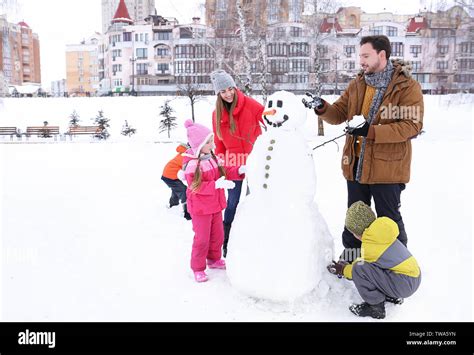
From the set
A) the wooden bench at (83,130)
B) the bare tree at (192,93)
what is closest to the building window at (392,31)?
the bare tree at (192,93)

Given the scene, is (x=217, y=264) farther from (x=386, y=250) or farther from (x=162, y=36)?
(x=162, y=36)

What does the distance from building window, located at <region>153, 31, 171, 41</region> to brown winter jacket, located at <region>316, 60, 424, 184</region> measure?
44.3 meters

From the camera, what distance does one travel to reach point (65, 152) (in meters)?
13.7

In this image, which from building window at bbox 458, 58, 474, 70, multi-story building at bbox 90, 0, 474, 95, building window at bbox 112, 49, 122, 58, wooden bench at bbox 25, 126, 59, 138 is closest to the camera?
multi-story building at bbox 90, 0, 474, 95

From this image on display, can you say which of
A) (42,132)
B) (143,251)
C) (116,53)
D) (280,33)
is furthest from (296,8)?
(116,53)

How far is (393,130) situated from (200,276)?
6.16 ft

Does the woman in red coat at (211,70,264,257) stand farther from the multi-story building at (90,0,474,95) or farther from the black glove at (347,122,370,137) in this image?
the multi-story building at (90,0,474,95)

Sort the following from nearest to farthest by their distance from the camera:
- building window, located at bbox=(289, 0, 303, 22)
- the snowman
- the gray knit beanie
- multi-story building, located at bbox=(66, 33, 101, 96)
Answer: the snowman
the gray knit beanie
building window, located at bbox=(289, 0, 303, 22)
multi-story building, located at bbox=(66, 33, 101, 96)

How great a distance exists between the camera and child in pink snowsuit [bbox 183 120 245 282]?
3.61 m

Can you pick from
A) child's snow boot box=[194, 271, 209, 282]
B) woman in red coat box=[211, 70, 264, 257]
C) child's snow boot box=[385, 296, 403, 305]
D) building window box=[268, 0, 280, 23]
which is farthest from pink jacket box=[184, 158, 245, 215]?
building window box=[268, 0, 280, 23]

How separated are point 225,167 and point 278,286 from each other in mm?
1326

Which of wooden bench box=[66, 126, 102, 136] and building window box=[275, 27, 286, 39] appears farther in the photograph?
building window box=[275, 27, 286, 39]

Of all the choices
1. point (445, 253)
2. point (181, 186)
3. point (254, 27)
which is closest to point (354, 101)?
point (445, 253)
